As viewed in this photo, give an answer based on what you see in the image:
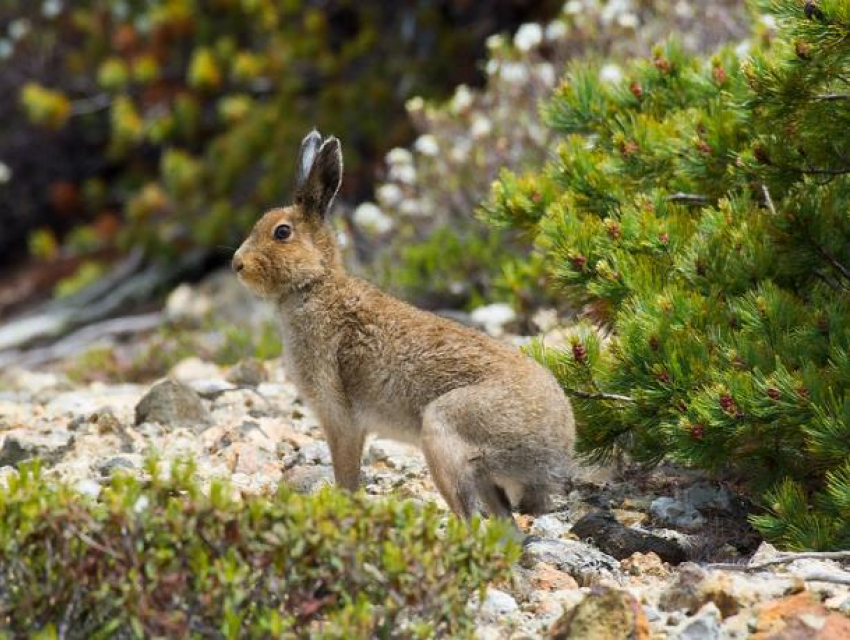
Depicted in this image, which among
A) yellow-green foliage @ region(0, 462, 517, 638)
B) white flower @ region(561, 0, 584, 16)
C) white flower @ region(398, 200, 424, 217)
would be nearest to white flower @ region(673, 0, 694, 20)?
white flower @ region(561, 0, 584, 16)

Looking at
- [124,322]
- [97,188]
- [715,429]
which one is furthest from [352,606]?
[97,188]

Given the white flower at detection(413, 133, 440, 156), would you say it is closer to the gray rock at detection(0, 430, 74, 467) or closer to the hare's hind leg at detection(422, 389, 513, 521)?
the gray rock at detection(0, 430, 74, 467)

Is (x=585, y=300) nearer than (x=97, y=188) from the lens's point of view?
Yes

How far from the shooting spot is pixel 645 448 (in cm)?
675

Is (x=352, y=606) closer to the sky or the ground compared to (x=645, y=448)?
closer to the sky

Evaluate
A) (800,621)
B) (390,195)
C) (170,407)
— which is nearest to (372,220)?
(390,195)

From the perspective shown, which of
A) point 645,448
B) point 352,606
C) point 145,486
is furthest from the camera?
point 645,448

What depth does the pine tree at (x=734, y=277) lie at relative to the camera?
5866mm

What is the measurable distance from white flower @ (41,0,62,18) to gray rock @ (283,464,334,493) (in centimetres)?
1257

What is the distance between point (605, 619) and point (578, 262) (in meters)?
2.34

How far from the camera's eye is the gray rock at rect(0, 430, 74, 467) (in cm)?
724

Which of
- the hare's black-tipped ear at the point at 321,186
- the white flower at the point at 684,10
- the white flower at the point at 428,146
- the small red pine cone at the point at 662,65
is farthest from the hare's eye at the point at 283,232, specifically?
the white flower at the point at 684,10

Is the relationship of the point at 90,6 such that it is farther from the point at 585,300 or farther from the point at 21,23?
the point at 585,300

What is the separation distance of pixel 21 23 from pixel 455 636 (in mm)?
15487
